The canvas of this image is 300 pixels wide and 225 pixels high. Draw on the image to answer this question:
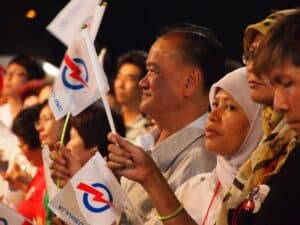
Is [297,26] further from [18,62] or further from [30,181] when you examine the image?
[18,62]

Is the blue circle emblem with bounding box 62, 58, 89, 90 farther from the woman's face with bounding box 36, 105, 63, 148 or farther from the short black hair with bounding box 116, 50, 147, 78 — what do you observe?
the short black hair with bounding box 116, 50, 147, 78

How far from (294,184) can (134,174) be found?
0.82 metres

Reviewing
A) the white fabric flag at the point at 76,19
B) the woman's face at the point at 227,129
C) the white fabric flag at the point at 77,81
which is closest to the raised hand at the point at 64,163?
the white fabric flag at the point at 77,81

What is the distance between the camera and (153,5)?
9.25 m

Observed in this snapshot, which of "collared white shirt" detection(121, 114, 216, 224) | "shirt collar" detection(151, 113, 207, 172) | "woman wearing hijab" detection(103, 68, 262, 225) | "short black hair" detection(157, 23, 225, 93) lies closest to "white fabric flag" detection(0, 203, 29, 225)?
"collared white shirt" detection(121, 114, 216, 224)

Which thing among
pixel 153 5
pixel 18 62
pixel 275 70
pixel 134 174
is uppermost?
pixel 275 70

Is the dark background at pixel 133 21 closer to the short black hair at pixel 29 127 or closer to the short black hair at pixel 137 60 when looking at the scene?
the short black hair at pixel 137 60

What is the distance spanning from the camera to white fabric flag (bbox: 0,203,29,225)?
3910 mm

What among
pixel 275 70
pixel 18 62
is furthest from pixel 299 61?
pixel 18 62

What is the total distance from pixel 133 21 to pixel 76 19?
18.6 ft

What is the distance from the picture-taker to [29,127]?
5363 millimetres

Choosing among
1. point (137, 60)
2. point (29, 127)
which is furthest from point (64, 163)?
point (137, 60)

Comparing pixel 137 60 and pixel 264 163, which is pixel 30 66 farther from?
pixel 264 163

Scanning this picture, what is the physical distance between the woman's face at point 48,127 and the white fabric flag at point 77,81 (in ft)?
2.80
